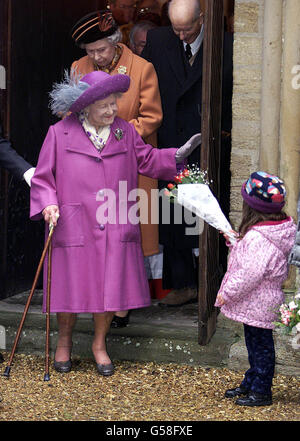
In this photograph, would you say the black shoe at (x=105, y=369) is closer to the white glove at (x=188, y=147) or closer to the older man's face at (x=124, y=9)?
the white glove at (x=188, y=147)

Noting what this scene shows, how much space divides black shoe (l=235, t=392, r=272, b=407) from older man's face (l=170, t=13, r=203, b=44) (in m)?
2.26

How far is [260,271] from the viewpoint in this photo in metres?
4.92

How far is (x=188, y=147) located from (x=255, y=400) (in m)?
1.50

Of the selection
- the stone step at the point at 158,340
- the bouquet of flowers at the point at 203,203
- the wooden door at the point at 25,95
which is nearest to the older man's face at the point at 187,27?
the bouquet of flowers at the point at 203,203

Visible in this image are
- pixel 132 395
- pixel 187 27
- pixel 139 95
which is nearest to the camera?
pixel 132 395

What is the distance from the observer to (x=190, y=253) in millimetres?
6695

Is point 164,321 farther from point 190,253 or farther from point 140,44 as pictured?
point 140,44

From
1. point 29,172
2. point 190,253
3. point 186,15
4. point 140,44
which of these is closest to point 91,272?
point 29,172

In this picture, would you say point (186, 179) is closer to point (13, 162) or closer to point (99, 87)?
point (99, 87)

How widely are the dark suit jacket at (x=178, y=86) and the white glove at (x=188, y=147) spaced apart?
640mm

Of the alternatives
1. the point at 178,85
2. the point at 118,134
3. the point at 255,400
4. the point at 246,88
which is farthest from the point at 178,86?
the point at 255,400

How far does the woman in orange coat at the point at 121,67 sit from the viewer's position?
5.99 m

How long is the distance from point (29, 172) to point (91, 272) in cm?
68

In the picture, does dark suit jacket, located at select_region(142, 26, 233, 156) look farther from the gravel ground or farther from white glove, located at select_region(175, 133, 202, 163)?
the gravel ground
